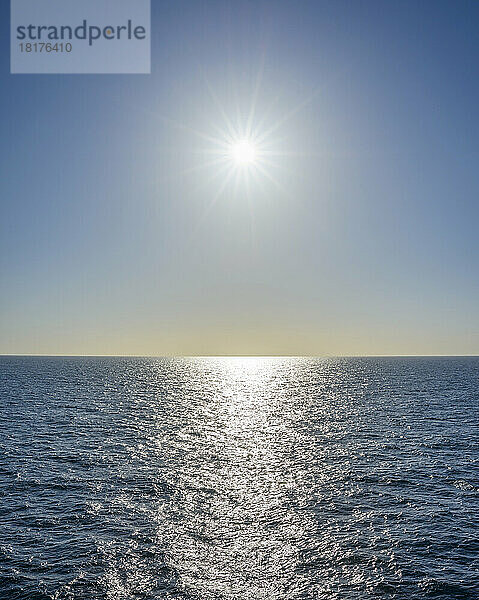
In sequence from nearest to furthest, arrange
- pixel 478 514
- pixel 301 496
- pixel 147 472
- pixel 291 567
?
pixel 291 567
pixel 478 514
pixel 301 496
pixel 147 472

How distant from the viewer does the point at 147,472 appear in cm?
4575

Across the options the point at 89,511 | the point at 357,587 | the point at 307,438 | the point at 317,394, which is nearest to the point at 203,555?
the point at 357,587

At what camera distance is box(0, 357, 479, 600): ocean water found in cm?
2533

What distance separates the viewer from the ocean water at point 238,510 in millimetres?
25328

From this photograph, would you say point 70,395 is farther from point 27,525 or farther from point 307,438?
point 27,525

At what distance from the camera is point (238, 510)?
116 feet

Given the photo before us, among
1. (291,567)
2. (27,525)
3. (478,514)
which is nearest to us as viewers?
(291,567)

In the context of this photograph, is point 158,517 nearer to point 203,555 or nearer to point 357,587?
point 203,555

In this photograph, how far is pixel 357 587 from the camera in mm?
24859

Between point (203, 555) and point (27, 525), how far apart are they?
14.7 m

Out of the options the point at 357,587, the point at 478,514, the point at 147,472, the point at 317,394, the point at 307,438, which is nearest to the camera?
the point at 357,587

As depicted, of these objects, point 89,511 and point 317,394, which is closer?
point 89,511

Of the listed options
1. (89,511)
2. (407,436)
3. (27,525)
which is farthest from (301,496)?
(407,436)

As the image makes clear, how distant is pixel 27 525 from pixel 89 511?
15.7 ft
